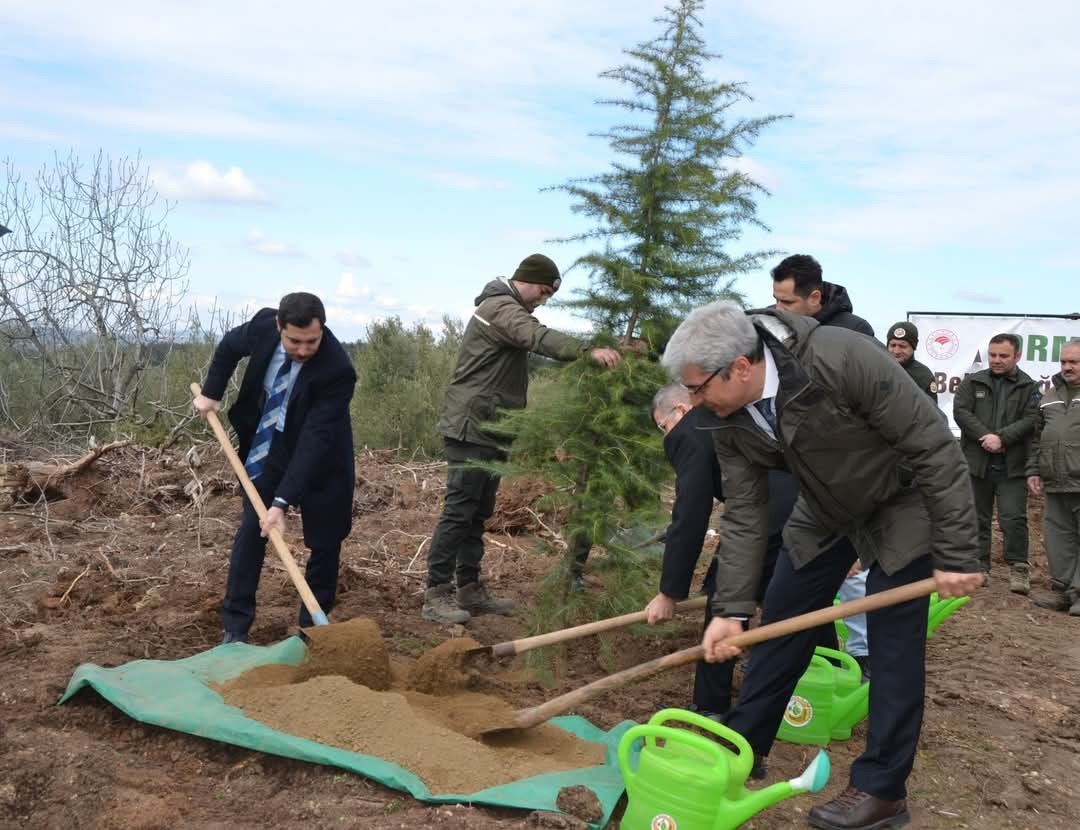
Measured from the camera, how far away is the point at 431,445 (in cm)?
1405

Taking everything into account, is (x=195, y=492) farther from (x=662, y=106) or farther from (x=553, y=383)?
(x=662, y=106)

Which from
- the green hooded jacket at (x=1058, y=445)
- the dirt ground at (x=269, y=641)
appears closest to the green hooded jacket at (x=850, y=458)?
the dirt ground at (x=269, y=641)

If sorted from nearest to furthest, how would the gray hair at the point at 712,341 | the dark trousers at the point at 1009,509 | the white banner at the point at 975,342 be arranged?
the gray hair at the point at 712,341, the dark trousers at the point at 1009,509, the white banner at the point at 975,342

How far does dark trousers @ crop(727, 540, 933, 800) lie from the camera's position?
135 inches

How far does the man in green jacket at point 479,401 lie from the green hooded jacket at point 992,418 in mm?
4473

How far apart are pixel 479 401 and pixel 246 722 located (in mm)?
2478

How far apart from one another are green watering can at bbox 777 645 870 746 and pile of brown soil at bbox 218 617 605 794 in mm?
1024

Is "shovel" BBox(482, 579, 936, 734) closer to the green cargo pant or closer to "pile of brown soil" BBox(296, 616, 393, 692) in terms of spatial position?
"pile of brown soil" BBox(296, 616, 393, 692)

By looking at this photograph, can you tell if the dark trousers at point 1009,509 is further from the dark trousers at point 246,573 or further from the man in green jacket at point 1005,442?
the dark trousers at point 246,573

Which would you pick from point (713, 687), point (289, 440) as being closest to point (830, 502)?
point (713, 687)

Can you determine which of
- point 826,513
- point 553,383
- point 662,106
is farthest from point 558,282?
point 826,513

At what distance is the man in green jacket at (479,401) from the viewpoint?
5.47 metres

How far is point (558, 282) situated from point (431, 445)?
8.76m

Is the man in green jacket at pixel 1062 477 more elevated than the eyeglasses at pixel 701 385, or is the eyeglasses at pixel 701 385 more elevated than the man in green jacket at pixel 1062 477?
the eyeglasses at pixel 701 385
